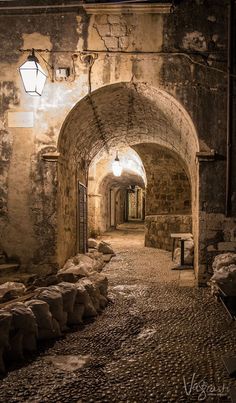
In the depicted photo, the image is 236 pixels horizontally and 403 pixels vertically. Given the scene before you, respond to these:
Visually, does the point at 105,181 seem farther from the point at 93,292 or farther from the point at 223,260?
the point at 93,292

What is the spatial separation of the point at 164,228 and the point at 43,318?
347 inches

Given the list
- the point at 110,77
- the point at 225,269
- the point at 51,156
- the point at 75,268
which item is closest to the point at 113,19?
the point at 110,77

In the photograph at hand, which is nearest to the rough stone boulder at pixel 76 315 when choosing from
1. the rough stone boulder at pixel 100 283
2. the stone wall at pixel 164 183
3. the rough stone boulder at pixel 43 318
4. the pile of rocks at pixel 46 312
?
the pile of rocks at pixel 46 312

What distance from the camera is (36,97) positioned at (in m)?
6.47

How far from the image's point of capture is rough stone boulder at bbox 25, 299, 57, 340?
3.87m

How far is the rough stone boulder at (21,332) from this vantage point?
3447 millimetres

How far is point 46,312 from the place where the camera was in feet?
12.8

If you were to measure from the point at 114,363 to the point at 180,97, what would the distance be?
4683 millimetres

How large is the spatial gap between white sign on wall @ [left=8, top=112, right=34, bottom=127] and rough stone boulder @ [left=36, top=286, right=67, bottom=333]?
3463 mm

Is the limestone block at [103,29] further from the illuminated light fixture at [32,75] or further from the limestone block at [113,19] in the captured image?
the illuminated light fixture at [32,75]

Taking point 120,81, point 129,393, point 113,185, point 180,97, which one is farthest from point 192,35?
point 113,185

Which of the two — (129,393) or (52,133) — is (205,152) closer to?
(52,133)

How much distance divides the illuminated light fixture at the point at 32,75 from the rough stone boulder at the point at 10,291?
10.4ft

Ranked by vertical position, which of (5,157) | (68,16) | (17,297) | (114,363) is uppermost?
(68,16)
